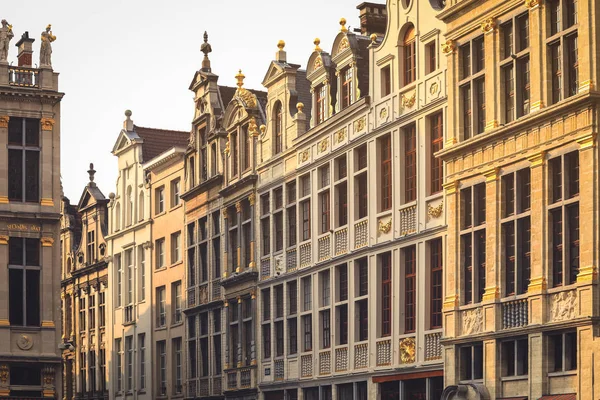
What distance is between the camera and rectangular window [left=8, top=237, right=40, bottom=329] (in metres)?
49.7

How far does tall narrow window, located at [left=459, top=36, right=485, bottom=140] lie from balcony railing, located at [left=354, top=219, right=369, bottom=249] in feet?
21.3

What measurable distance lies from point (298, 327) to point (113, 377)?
19.2 m

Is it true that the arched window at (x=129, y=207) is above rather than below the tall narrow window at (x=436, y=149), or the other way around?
above

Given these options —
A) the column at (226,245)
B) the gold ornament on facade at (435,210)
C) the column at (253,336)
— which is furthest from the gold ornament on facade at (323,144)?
the column at (226,245)

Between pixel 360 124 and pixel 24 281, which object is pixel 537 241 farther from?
pixel 24 281

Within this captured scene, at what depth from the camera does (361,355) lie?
139 feet

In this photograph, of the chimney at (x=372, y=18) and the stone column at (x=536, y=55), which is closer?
the stone column at (x=536, y=55)

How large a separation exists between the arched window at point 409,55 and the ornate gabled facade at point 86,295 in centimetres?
2767

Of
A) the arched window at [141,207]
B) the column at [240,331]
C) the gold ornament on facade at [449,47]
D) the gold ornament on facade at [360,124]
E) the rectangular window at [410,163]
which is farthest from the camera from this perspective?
the arched window at [141,207]

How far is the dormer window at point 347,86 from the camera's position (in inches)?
1725

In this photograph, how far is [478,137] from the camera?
3534cm

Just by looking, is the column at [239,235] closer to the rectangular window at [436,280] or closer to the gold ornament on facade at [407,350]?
the gold ornament on facade at [407,350]

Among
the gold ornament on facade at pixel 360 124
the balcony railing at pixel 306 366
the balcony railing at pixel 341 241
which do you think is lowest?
the balcony railing at pixel 306 366

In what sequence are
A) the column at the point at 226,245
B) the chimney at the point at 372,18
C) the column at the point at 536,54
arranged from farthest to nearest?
the column at the point at 226,245, the chimney at the point at 372,18, the column at the point at 536,54
